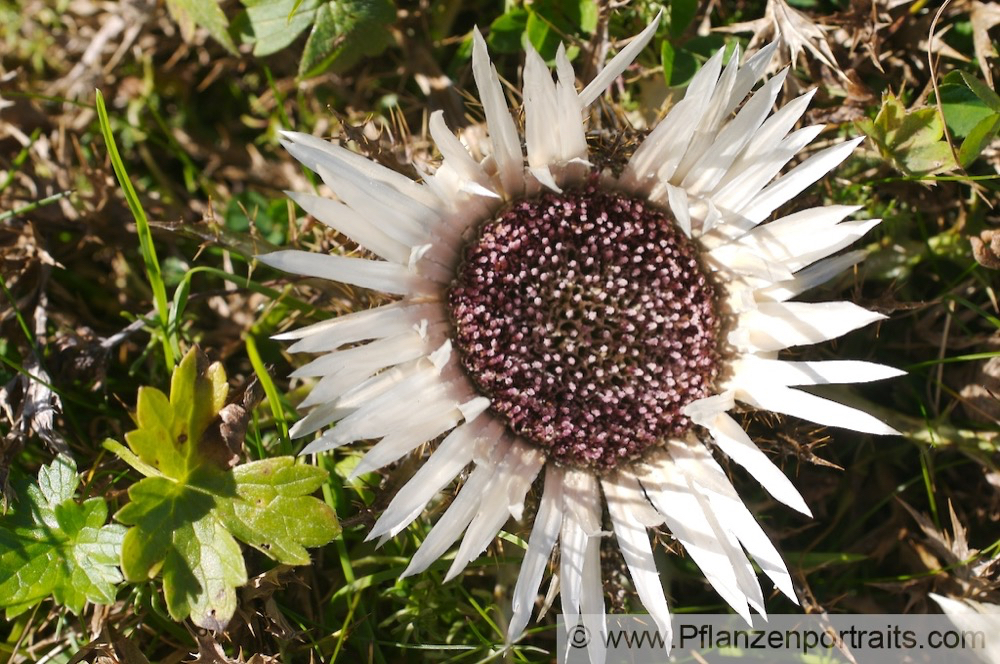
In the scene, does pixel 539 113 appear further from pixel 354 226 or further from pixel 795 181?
pixel 795 181

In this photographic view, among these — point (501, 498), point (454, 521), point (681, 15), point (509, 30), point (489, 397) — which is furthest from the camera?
point (509, 30)

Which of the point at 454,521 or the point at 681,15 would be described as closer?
the point at 454,521

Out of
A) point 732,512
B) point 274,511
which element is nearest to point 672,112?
point 732,512

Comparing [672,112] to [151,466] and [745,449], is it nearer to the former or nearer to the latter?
[745,449]

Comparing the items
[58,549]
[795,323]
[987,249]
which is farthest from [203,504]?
[987,249]

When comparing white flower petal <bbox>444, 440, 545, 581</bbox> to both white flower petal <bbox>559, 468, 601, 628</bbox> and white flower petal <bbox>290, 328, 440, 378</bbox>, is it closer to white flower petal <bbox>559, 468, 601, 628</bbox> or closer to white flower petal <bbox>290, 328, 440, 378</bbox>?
white flower petal <bbox>559, 468, 601, 628</bbox>

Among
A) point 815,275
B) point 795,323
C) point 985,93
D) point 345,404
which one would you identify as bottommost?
point 345,404

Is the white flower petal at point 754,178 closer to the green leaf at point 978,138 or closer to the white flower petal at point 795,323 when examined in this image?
the white flower petal at point 795,323
